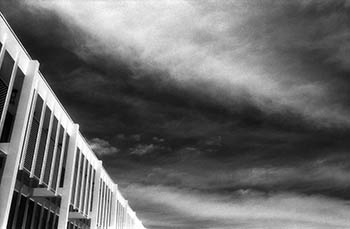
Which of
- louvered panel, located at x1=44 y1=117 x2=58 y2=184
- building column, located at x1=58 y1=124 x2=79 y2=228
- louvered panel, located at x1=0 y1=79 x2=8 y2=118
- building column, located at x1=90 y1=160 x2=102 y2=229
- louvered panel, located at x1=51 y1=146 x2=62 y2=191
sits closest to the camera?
louvered panel, located at x1=0 y1=79 x2=8 y2=118

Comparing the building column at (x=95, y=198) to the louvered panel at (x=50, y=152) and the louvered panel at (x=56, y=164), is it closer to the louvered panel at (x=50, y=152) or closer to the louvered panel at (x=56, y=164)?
the louvered panel at (x=56, y=164)

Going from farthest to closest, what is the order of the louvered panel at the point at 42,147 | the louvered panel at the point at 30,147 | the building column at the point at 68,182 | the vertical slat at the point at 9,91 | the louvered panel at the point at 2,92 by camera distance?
the building column at the point at 68,182 < the louvered panel at the point at 42,147 < the louvered panel at the point at 30,147 < the louvered panel at the point at 2,92 < the vertical slat at the point at 9,91

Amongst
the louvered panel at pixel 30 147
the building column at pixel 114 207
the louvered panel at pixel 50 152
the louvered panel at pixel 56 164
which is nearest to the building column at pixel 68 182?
the louvered panel at pixel 56 164

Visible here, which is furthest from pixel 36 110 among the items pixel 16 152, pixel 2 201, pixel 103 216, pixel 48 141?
pixel 103 216

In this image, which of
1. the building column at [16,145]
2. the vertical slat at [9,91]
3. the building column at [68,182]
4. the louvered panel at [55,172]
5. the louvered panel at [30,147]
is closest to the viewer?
the building column at [16,145]

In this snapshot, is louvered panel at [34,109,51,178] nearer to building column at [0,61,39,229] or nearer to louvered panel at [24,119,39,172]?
louvered panel at [24,119,39,172]

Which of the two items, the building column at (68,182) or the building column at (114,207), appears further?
the building column at (114,207)

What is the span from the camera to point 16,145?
68.4 ft

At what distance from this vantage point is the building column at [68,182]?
28.8 m

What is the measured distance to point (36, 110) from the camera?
26.9 metres

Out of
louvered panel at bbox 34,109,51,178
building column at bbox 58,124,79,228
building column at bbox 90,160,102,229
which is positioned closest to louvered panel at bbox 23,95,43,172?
louvered panel at bbox 34,109,51,178

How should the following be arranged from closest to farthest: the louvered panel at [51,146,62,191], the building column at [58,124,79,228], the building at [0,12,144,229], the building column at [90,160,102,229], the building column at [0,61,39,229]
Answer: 1. the building column at [0,61,39,229]
2. the building at [0,12,144,229]
3. the louvered panel at [51,146,62,191]
4. the building column at [58,124,79,228]
5. the building column at [90,160,102,229]

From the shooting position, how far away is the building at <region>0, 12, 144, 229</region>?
68.3 feet

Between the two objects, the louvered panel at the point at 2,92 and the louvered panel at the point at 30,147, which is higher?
the louvered panel at the point at 2,92
